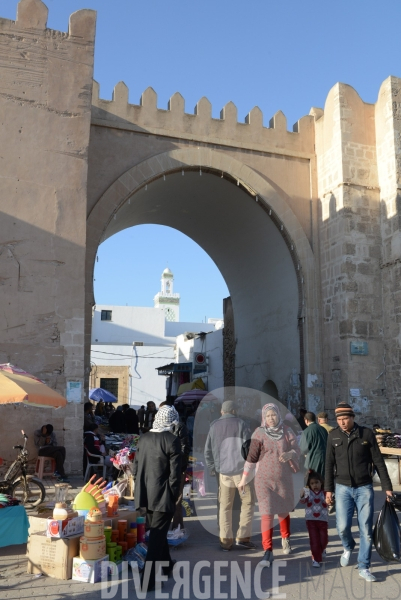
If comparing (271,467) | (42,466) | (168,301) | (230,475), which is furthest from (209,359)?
(168,301)

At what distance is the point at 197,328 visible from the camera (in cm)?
3975

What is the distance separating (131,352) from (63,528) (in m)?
27.5

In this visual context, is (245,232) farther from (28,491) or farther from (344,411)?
(344,411)

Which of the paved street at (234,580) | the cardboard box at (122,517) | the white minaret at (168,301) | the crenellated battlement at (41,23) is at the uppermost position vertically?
the white minaret at (168,301)

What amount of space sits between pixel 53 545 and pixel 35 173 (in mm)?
6640

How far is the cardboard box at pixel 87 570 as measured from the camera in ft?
14.5

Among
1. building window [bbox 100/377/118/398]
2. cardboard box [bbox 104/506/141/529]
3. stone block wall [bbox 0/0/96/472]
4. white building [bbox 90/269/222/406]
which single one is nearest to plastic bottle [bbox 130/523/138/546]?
cardboard box [bbox 104/506/141/529]

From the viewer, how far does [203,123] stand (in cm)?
1242

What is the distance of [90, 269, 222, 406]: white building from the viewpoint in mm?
30828

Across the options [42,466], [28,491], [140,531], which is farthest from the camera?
[42,466]

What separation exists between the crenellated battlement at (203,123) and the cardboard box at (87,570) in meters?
8.94

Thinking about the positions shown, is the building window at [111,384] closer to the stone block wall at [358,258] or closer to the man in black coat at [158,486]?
the stone block wall at [358,258]

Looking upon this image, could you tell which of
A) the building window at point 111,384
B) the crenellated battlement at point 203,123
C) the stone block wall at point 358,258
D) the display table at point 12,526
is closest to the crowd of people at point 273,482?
the display table at point 12,526

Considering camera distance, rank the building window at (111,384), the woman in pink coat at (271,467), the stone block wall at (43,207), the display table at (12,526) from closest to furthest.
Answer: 1. the woman in pink coat at (271,467)
2. the display table at (12,526)
3. the stone block wall at (43,207)
4. the building window at (111,384)
